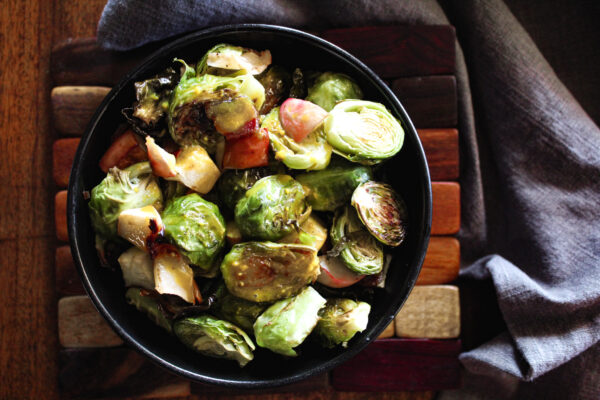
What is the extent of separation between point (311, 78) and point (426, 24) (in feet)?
1.76

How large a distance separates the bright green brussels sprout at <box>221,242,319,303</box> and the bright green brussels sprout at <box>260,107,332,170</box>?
0.25 metres

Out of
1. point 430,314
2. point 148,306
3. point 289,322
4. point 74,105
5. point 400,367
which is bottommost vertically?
point 400,367

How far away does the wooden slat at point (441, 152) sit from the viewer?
195 centimetres

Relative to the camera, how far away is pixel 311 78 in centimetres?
178

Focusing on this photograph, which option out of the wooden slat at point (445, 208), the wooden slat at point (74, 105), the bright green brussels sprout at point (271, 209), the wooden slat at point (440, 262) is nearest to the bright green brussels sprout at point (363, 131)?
the bright green brussels sprout at point (271, 209)

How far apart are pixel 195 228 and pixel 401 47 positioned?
40.0 inches

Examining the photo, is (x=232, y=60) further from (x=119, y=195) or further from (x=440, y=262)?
(x=440, y=262)

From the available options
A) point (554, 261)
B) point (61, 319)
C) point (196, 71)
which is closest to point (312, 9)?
point (196, 71)

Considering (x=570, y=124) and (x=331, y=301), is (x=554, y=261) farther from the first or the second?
(x=331, y=301)

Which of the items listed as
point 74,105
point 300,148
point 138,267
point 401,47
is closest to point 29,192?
point 74,105

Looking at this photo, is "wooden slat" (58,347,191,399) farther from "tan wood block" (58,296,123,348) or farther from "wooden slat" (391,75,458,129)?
"wooden slat" (391,75,458,129)

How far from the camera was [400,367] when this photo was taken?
197cm

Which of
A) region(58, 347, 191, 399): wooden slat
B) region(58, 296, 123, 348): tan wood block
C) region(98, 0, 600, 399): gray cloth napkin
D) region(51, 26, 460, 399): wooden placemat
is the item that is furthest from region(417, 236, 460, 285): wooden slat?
region(58, 296, 123, 348): tan wood block

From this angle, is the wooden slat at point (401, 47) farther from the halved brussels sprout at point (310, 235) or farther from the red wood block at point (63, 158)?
the red wood block at point (63, 158)
